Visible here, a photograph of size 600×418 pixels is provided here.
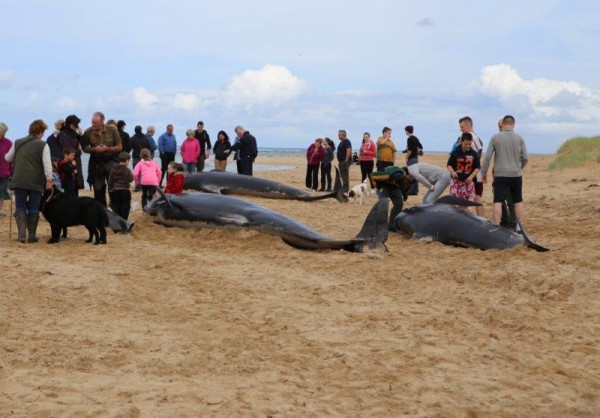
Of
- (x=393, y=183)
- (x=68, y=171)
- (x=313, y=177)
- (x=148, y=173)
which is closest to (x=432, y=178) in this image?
(x=393, y=183)

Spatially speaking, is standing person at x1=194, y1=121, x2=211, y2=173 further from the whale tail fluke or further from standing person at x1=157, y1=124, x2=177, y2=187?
the whale tail fluke

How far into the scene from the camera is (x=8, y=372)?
5.61m

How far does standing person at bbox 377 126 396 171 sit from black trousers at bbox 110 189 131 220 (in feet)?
25.6

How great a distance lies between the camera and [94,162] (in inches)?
575

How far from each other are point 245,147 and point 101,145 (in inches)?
294

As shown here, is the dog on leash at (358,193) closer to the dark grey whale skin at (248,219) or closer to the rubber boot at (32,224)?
the dark grey whale skin at (248,219)

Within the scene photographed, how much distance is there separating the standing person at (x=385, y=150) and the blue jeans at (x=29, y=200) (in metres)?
9.84

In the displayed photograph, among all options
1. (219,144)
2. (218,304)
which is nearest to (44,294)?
(218,304)

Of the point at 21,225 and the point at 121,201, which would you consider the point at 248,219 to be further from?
the point at 21,225

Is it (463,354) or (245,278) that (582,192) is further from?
(463,354)

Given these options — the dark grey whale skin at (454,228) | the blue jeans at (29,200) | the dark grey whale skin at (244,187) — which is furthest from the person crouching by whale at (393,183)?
the blue jeans at (29,200)

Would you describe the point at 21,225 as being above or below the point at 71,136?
below

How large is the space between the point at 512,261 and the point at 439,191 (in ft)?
13.7

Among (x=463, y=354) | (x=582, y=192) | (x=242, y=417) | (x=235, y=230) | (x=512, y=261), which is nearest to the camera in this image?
(x=242, y=417)
